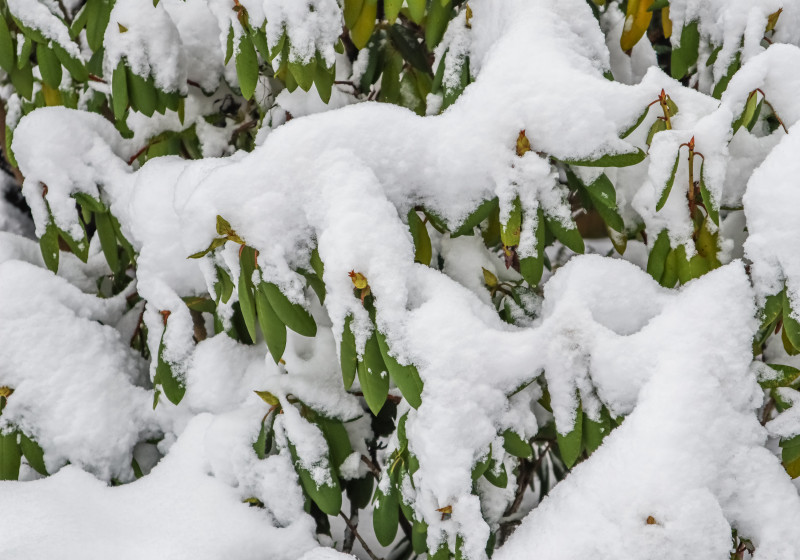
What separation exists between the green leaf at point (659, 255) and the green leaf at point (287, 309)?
18.4 inches

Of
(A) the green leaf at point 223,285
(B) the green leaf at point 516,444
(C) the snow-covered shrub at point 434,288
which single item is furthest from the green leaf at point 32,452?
(B) the green leaf at point 516,444

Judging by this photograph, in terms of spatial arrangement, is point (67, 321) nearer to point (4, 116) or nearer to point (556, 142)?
point (4, 116)

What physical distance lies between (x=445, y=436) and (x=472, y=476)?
Answer: 65 mm

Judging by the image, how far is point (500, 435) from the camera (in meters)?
0.91

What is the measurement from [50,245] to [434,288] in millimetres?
738

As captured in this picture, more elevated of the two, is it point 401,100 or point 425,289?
point 401,100

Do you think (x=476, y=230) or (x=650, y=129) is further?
(x=476, y=230)

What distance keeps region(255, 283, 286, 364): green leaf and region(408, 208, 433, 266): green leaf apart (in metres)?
0.21

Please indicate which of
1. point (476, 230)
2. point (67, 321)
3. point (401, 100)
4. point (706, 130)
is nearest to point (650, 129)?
point (706, 130)

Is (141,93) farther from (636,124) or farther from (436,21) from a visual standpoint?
(636,124)

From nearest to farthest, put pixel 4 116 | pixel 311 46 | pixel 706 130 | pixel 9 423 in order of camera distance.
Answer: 1. pixel 706 130
2. pixel 311 46
3. pixel 9 423
4. pixel 4 116

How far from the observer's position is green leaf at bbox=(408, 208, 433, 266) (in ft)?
3.13

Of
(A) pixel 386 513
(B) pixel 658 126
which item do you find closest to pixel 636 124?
(B) pixel 658 126

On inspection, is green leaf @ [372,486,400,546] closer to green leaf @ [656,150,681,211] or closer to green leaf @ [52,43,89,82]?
green leaf @ [656,150,681,211]
